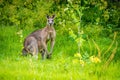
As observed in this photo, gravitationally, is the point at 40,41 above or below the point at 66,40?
above

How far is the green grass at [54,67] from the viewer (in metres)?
9.63

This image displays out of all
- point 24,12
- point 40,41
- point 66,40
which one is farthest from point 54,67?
point 24,12

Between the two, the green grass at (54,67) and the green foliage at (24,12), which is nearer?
the green grass at (54,67)

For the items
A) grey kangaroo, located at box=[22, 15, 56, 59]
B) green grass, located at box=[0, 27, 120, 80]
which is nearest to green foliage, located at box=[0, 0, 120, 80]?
green grass, located at box=[0, 27, 120, 80]

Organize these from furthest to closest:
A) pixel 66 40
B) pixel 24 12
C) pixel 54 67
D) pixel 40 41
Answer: pixel 24 12, pixel 66 40, pixel 40 41, pixel 54 67

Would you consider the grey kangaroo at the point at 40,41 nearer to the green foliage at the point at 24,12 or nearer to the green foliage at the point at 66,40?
the green foliage at the point at 66,40

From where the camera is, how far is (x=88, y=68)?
36.9 feet

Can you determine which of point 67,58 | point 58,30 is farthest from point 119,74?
point 58,30

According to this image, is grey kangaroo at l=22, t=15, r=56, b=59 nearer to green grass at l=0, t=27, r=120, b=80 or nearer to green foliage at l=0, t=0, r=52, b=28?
green grass at l=0, t=27, r=120, b=80

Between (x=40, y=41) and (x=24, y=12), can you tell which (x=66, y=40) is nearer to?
(x=40, y=41)

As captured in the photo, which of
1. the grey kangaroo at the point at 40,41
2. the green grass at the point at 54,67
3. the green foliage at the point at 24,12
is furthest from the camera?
the green foliage at the point at 24,12

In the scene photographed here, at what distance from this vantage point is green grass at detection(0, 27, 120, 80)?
963 cm

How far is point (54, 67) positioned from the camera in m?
11.4

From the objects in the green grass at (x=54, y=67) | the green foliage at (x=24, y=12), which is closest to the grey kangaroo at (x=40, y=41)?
the green grass at (x=54, y=67)
